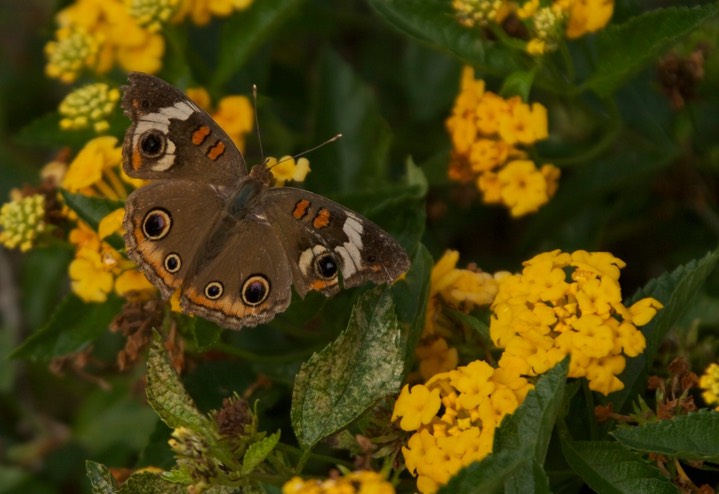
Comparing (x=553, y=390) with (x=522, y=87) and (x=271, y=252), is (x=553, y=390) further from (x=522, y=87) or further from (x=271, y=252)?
(x=522, y=87)

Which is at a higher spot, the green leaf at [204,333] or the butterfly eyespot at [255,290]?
the butterfly eyespot at [255,290]

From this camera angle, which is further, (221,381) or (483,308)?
(221,381)

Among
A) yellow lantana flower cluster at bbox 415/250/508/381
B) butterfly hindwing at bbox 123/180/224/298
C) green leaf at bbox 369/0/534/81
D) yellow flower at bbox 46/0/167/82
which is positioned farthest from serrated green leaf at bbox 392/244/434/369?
yellow flower at bbox 46/0/167/82

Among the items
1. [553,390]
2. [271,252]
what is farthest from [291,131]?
[553,390]

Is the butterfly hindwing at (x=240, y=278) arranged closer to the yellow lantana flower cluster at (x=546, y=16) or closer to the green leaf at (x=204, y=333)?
the green leaf at (x=204, y=333)

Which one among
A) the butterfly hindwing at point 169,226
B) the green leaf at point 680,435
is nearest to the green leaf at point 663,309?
the green leaf at point 680,435

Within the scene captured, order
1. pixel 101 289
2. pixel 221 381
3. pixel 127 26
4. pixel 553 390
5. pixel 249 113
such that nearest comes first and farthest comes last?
Result: 1. pixel 553 390
2. pixel 101 289
3. pixel 221 381
4. pixel 249 113
5. pixel 127 26
